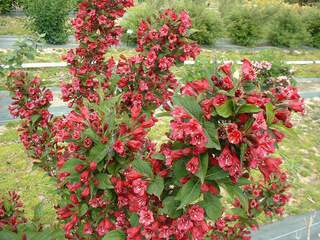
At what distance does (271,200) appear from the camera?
11.6 ft

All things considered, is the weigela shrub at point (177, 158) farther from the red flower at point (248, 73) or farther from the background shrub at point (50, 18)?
the background shrub at point (50, 18)

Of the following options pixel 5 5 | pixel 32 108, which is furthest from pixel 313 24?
pixel 32 108

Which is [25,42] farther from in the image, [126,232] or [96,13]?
[126,232]

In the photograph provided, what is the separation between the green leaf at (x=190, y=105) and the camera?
1.79 m

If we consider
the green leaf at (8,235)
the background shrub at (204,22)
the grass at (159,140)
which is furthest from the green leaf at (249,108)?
the background shrub at (204,22)

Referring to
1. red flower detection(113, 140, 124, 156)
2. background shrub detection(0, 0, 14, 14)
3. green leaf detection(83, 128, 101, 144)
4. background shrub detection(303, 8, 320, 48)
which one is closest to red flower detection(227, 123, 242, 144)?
red flower detection(113, 140, 124, 156)

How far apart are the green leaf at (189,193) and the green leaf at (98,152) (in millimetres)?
481

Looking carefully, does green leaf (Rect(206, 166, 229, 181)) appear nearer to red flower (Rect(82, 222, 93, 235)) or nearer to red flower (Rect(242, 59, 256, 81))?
red flower (Rect(242, 59, 256, 81))

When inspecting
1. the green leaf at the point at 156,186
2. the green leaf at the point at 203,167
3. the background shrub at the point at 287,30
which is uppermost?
the green leaf at the point at 203,167

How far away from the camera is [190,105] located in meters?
1.81

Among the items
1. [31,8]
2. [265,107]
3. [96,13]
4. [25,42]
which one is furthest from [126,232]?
[31,8]

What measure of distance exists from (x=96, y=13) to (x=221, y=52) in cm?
1489

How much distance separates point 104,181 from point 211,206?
0.59 m

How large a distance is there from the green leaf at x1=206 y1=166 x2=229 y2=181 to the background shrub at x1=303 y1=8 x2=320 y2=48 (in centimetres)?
2321
